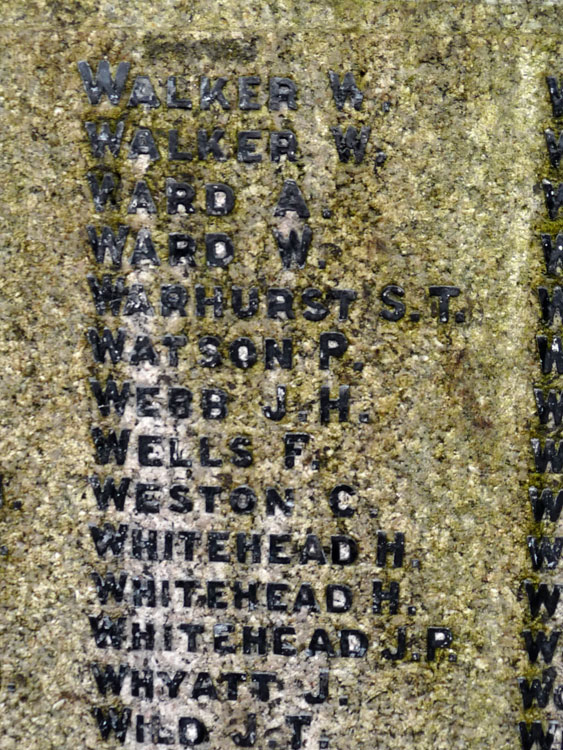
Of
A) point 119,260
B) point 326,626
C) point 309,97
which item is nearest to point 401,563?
point 326,626

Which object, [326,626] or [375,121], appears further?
[326,626]

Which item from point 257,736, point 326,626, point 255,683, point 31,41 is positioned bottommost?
point 257,736

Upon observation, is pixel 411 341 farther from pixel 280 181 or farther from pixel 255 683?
pixel 255 683

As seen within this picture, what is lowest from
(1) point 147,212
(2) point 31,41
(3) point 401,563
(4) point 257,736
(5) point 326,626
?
(4) point 257,736

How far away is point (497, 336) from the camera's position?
1.54 metres

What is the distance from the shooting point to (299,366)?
1.56 m

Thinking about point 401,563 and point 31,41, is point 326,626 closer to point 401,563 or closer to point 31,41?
point 401,563

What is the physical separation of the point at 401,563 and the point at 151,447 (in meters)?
0.66

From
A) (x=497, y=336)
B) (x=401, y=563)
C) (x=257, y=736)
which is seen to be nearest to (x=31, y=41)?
(x=497, y=336)

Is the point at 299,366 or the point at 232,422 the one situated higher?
the point at 299,366

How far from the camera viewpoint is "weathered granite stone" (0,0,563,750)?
1485 mm

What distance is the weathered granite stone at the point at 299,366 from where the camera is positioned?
1.49 metres

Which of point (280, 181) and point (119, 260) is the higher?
point (280, 181)

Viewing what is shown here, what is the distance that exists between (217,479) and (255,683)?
510 mm
